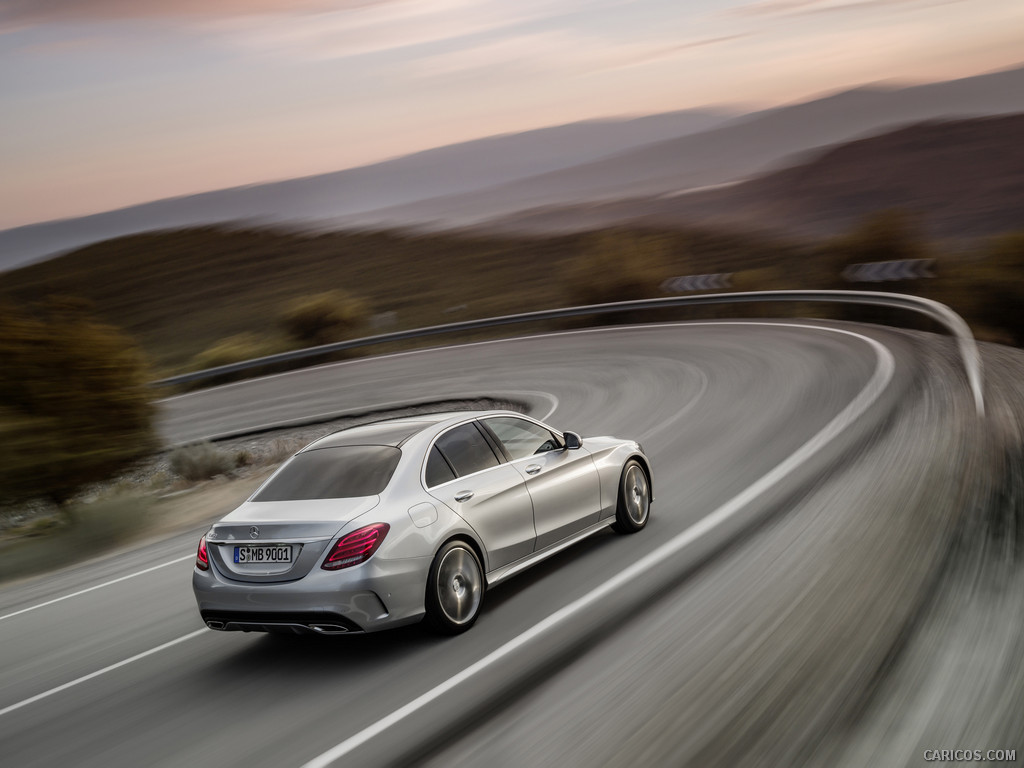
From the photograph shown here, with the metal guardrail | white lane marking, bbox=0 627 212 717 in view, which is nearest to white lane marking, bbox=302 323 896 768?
white lane marking, bbox=0 627 212 717

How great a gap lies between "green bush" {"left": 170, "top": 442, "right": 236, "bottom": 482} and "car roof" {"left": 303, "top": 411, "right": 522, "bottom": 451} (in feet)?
33.8

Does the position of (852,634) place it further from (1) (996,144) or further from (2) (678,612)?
(1) (996,144)

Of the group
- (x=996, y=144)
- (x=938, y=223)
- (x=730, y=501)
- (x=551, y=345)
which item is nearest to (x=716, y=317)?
(x=551, y=345)

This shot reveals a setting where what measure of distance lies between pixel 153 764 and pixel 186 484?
1233 centimetres

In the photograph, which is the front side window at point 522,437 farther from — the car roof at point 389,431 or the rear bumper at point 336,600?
the rear bumper at point 336,600

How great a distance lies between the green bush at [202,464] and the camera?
1700cm

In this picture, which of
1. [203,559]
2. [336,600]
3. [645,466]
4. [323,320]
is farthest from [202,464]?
[323,320]

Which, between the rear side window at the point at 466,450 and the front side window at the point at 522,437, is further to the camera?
the front side window at the point at 522,437

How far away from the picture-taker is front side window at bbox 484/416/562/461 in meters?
7.64

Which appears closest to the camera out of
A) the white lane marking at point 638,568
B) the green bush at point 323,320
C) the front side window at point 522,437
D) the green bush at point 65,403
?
the white lane marking at point 638,568

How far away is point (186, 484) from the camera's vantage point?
16.8 meters

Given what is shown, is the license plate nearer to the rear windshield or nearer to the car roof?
the rear windshield

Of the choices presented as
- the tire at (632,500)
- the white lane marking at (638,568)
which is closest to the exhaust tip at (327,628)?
the white lane marking at (638,568)

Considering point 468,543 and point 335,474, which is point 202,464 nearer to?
point 335,474
